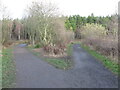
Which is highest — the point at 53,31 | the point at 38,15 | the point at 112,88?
the point at 38,15

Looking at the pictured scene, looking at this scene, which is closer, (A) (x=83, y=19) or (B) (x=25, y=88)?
(B) (x=25, y=88)

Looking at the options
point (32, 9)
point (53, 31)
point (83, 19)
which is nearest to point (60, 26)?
point (53, 31)

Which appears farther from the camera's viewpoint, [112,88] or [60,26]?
[60,26]

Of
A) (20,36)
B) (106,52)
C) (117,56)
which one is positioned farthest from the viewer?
(20,36)

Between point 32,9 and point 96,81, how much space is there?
22847 mm

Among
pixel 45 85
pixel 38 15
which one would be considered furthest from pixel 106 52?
pixel 38 15

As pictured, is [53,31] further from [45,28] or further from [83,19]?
[83,19]

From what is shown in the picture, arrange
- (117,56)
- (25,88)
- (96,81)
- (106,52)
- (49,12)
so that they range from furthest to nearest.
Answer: (49,12) < (106,52) < (117,56) < (96,81) < (25,88)

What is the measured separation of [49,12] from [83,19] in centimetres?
5337

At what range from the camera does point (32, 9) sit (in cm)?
2794

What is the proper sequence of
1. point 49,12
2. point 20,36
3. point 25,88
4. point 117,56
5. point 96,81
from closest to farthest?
Answer: point 25,88, point 96,81, point 117,56, point 49,12, point 20,36

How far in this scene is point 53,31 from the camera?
1106 inches

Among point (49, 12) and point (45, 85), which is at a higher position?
point (49, 12)

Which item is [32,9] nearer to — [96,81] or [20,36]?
[96,81]
